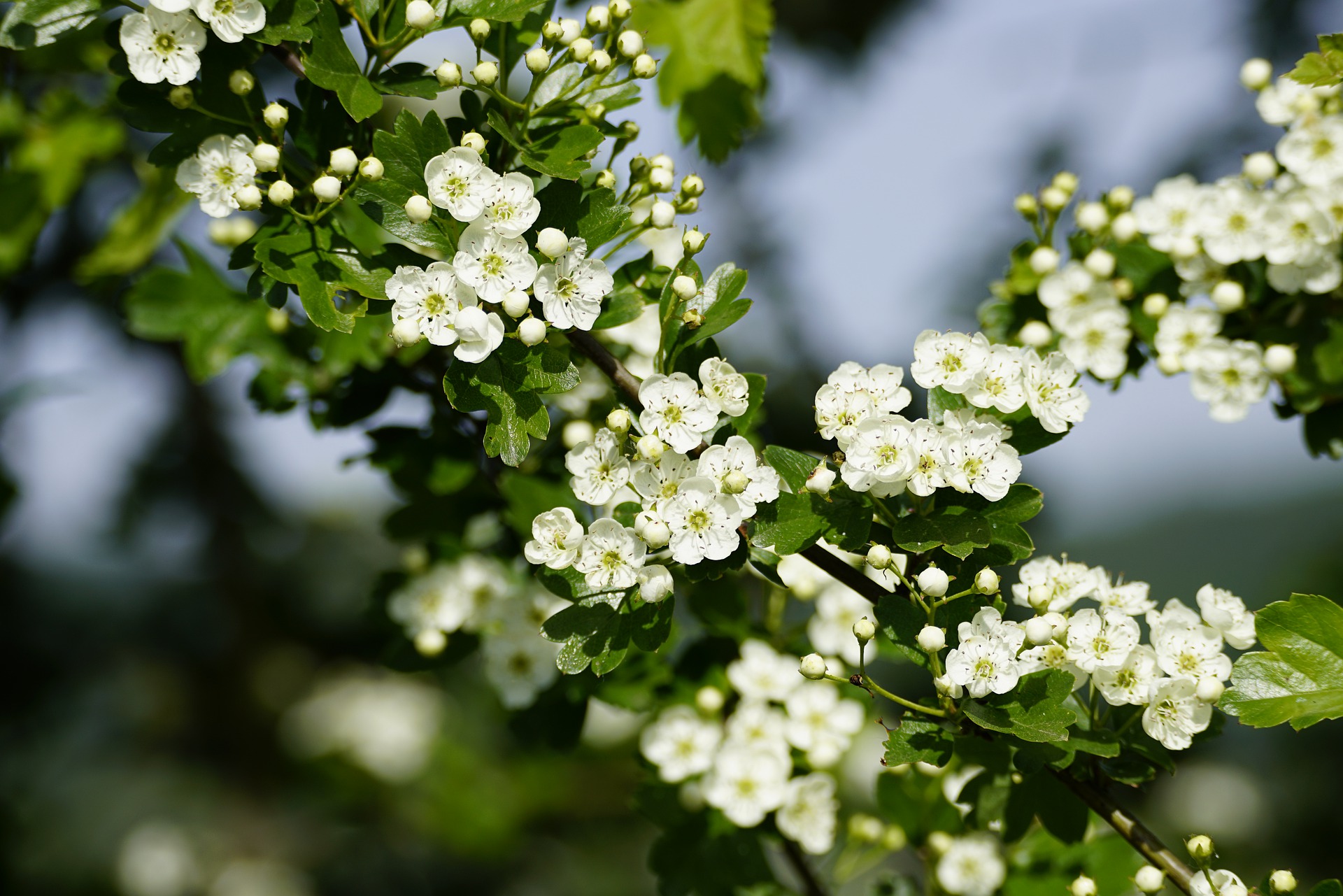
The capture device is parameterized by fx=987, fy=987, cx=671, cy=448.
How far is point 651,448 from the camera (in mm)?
1117

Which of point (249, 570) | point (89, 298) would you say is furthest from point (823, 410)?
point (249, 570)

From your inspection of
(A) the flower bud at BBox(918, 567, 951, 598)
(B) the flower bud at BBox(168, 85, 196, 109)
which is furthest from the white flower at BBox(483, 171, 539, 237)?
(A) the flower bud at BBox(918, 567, 951, 598)

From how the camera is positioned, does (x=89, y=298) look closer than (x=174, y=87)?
No

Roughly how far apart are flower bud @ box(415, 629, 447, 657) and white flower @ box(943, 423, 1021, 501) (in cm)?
96

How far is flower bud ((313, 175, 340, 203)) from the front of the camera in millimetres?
1165

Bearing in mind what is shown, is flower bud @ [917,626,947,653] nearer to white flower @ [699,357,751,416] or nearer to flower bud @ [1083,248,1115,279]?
white flower @ [699,357,751,416]

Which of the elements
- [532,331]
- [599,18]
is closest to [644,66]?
[599,18]

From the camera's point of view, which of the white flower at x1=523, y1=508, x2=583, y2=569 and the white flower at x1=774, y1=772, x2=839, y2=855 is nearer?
the white flower at x1=523, y1=508, x2=583, y2=569

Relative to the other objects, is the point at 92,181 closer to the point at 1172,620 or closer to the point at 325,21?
the point at 325,21

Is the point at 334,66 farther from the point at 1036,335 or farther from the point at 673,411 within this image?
the point at 1036,335

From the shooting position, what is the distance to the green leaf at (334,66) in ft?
3.81

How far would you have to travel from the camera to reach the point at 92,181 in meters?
3.32

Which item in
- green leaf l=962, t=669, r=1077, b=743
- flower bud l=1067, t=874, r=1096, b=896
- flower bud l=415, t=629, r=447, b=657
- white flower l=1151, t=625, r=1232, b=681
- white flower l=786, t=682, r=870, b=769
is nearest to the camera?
green leaf l=962, t=669, r=1077, b=743

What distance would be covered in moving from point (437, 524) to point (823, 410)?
864 millimetres
